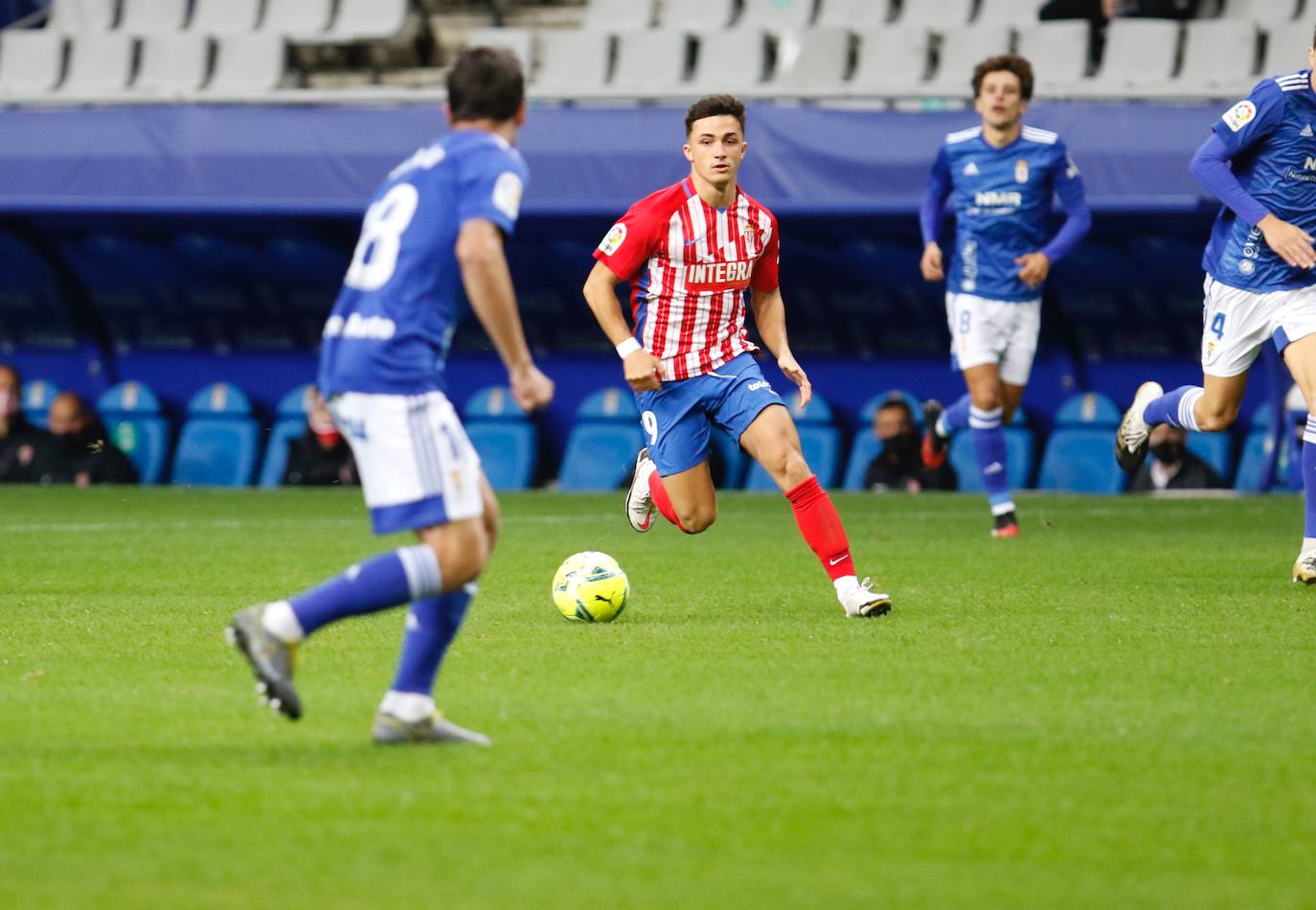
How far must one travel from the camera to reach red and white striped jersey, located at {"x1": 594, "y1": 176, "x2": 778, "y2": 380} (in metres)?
7.70

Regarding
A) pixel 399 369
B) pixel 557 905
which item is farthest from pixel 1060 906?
pixel 399 369

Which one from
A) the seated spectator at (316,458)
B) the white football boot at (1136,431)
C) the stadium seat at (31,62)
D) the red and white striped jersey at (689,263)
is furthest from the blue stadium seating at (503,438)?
the red and white striped jersey at (689,263)

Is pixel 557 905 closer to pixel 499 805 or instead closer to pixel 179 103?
pixel 499 805

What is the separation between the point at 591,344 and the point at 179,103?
12.4 feet

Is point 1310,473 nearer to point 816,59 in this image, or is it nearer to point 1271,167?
point 1271,167

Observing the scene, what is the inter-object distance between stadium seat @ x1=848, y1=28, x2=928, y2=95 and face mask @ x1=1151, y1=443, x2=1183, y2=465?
3.28m

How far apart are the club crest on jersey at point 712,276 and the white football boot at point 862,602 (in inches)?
49.6

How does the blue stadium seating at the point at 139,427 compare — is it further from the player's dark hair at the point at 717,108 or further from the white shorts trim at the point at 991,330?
the player's dark hair at the point at 717,108

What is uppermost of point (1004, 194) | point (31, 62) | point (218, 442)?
point (31, 62)

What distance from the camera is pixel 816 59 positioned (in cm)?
1616

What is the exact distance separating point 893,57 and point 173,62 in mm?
6182

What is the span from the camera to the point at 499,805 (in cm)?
415

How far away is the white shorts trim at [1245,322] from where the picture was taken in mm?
8203

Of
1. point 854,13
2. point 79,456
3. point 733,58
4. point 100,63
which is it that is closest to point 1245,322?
point 733,58
